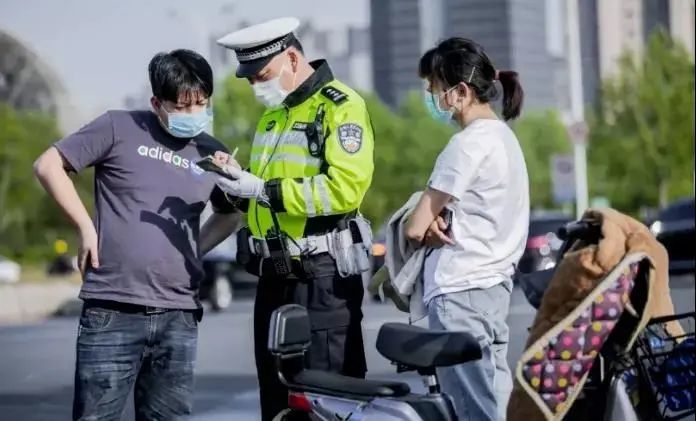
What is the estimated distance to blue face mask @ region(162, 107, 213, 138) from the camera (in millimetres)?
5754

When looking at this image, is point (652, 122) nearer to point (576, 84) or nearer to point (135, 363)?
point (576, 84)

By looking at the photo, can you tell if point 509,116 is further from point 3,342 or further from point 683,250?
point 683,250

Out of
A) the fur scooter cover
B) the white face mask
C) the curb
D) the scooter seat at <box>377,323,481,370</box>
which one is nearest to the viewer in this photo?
the fur scooter cover

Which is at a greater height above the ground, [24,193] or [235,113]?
[235,113]

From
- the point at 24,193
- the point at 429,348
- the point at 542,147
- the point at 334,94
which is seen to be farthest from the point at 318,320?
the point at 542,147

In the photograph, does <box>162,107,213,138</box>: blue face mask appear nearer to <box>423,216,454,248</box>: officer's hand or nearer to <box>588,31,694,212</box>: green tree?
<box>423,216,454,248</box>: officer's hand

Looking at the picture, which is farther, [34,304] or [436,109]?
[34,304]

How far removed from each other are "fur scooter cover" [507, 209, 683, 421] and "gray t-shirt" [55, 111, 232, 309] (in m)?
1.58

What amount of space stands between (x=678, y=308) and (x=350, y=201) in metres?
11.3

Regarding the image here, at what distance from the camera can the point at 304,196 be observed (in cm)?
559

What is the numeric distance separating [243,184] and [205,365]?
330 inches

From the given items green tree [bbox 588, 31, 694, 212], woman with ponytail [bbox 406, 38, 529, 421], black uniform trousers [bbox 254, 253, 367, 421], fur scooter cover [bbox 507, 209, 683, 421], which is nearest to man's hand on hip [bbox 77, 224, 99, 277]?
black uniform trousers [bbox 254, 253, 367, 421]

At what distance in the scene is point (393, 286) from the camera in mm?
5844

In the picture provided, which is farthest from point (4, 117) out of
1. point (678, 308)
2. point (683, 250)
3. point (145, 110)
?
point (145, 110)
